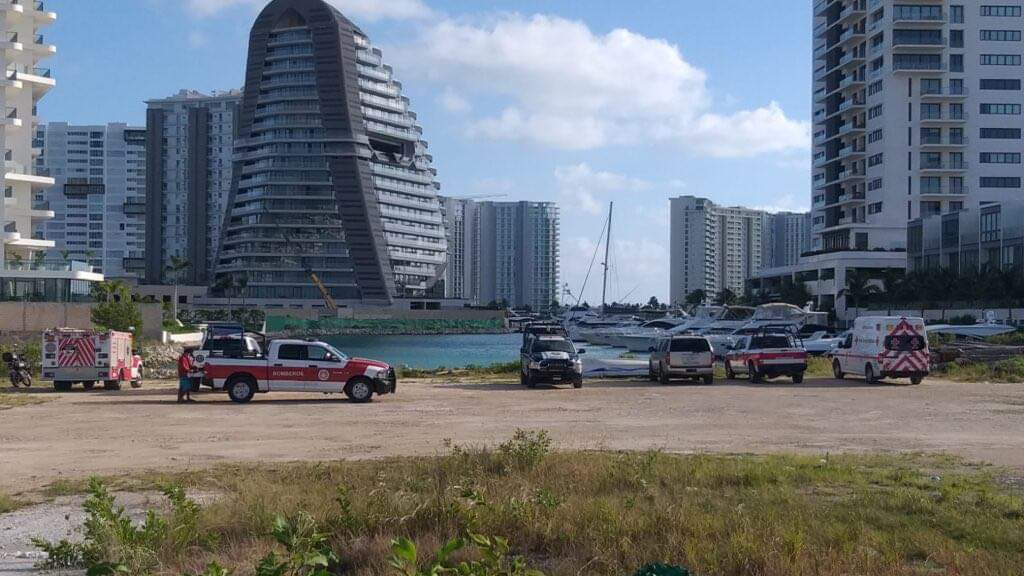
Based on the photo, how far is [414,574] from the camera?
657 cm

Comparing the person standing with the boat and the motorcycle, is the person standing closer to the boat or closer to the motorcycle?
the motorcycle

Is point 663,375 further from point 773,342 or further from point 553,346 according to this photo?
point 773,342

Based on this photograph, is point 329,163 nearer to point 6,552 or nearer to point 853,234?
point 853,234

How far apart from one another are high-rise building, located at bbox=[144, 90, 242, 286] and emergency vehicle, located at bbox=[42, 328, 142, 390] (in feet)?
537

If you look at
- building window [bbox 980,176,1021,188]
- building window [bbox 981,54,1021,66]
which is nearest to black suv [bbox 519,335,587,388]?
building window [bbox 980,176,1021,188]

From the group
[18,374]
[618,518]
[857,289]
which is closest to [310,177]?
[857,289]

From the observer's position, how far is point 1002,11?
103 metres

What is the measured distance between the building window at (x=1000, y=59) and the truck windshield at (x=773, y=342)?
7741 centimetres

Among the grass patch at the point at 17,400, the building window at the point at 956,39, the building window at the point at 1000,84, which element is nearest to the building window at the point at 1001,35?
the building window at the point at 956,39

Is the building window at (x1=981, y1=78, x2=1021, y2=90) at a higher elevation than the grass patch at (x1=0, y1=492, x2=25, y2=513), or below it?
higher

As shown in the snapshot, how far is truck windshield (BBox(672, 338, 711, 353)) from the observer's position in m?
38.3

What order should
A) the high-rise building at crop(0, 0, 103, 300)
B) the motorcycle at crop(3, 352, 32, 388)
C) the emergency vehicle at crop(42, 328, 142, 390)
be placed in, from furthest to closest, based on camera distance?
1. the high-rise building at crop(0, 0, 103, 300)
2. the motorcycle at crop(3, 352, 32, 388)
3. the emergency vehicle at crop(42, 328, 142, 390)

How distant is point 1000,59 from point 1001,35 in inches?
92.0

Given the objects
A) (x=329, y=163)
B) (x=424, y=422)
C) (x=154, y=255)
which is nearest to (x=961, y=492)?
(x=424, y=422)
